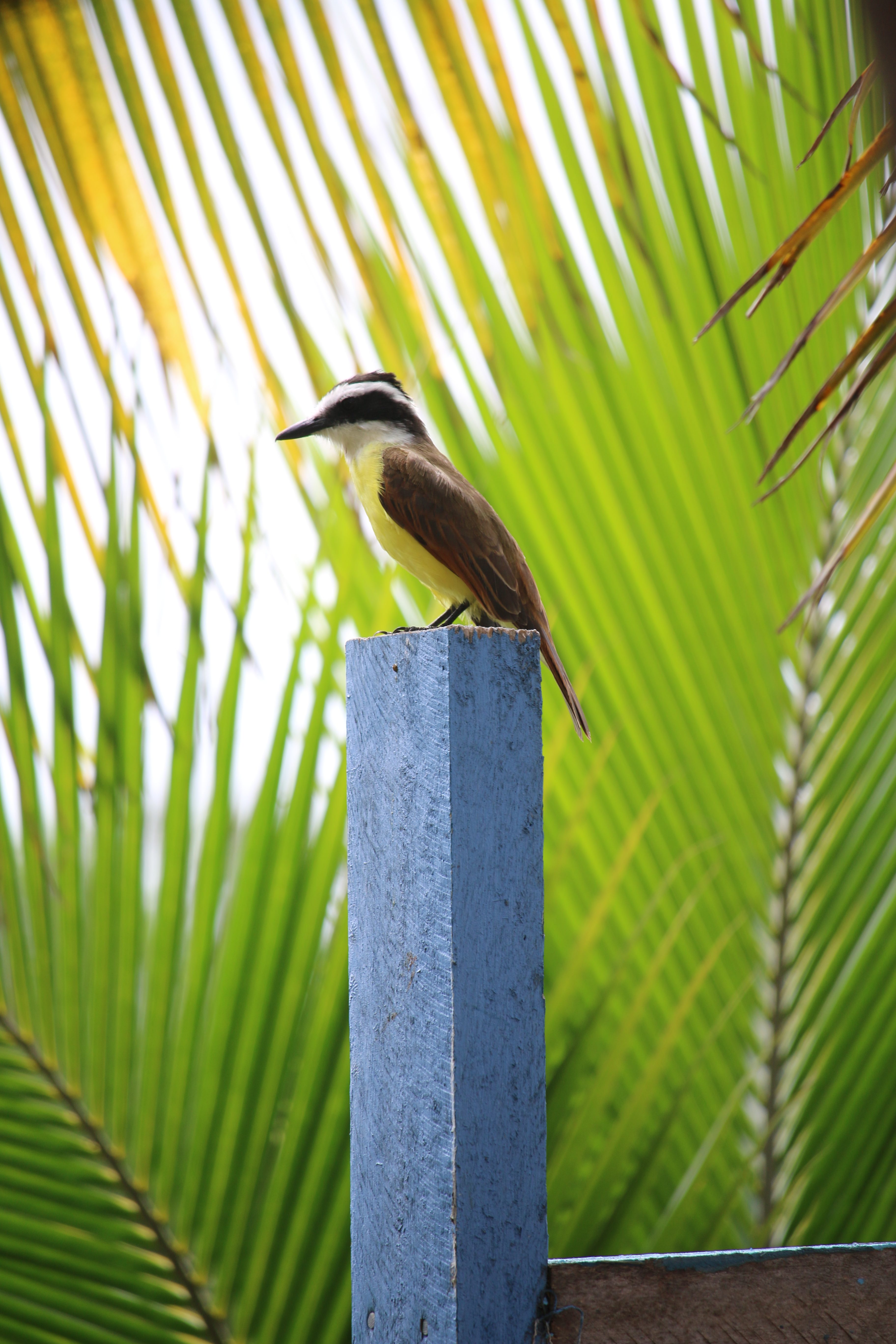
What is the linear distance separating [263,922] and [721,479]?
1.01m

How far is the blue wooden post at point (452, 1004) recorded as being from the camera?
0.84 meters

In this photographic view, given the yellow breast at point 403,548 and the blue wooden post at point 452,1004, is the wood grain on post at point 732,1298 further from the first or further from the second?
the yellow breast at point 403,548

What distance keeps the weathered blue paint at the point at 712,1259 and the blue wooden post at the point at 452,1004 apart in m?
0.06

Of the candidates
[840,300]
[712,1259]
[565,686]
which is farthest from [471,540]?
[712,1259]

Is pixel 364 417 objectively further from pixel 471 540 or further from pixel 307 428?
pixel 471 540

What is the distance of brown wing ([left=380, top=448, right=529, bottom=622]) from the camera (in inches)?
53.2

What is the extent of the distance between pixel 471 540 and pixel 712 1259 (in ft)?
2.69

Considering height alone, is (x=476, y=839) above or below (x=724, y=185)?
below

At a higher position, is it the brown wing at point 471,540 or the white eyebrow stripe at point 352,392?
the white eyebrow stripe at point 352,392

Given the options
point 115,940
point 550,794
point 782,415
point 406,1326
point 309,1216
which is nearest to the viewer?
point 406,1326

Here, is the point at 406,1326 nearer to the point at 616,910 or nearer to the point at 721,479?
the point at 616,910

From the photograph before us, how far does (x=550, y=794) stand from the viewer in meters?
1.67

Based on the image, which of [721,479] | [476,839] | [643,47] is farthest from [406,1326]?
[643,47]

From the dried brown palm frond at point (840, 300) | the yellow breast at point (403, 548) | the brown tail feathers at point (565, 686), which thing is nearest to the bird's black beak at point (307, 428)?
the yellow breast at point (403, 548)
